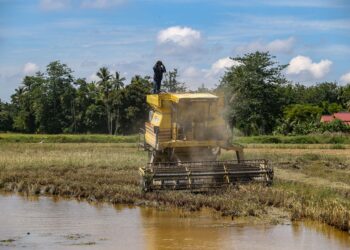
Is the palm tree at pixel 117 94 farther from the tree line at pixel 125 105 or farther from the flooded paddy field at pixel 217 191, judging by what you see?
the flooded paddy field at pixel 217 191

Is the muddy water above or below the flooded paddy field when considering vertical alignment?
below

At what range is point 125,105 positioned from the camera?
239 ft

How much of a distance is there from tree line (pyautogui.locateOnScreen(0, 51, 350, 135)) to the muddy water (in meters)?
43.5

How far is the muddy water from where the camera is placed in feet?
39.7

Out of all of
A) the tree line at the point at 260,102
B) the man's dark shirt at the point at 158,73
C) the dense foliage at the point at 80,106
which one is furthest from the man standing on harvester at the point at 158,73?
the dense foliage at the point at 80,106

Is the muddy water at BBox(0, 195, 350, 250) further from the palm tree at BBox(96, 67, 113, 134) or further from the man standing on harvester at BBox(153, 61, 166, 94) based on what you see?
the palm tree at BBox(96, 67, 113, 134)

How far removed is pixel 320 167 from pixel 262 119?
36628 mm

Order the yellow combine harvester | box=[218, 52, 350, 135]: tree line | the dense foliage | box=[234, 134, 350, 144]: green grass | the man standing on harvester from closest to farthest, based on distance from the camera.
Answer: the yellow combine harvester
the man standing on harvester
box=[234, 134, 350, 144]: green grass
box=[218, 52, 350, 135]: tree line
the dense foliage

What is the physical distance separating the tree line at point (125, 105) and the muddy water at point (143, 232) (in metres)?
43.5

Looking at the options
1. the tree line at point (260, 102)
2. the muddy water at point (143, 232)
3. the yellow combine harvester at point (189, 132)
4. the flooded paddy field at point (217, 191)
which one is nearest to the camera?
the muddy water at point (143, 232)

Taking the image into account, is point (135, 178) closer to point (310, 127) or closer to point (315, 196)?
point (315, 196)

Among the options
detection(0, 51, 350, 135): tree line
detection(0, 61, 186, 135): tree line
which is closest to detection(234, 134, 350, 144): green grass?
detection(0, 51, 350, 135): tree line

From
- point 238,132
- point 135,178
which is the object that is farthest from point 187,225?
point 238,132

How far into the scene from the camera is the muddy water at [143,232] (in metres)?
12.1
